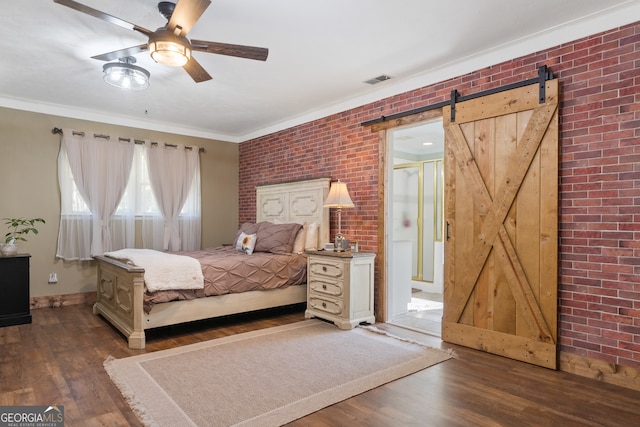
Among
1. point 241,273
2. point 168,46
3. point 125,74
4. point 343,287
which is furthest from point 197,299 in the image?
point 168,46

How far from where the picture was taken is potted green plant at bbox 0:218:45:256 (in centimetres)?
419

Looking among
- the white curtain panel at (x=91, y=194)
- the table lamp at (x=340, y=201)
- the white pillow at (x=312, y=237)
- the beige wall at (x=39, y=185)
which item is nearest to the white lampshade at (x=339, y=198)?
the table lamp at (x=340, y=201)

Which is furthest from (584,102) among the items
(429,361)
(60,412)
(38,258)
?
(38,258)

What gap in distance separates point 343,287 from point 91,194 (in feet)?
12.1

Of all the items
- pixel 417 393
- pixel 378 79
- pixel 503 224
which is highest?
pixel 378 79

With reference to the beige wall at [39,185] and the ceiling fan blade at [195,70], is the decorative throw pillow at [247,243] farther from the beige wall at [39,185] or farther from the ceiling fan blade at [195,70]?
the ceiling fan blade at [195,70]

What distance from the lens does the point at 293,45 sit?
10.8 ft

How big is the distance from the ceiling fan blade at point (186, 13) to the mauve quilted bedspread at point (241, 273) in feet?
7.32

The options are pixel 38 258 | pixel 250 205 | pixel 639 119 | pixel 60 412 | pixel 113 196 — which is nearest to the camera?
pixel 60 412

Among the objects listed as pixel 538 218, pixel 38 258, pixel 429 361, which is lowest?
pixel 429 361

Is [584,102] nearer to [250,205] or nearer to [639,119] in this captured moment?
[639,119]

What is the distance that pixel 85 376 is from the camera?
2719 mm

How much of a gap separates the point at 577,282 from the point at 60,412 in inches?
139

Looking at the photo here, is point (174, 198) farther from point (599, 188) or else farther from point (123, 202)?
point (599, 188)
